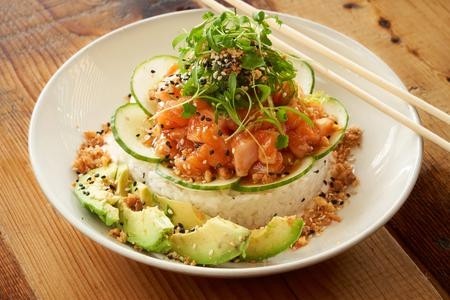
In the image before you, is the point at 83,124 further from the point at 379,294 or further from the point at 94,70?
the point at 379,294

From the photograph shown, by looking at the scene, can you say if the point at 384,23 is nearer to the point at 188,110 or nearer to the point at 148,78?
the point at 148,78

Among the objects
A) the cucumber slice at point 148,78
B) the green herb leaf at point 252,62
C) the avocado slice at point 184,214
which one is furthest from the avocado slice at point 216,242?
the cucumber slice at point 148,78

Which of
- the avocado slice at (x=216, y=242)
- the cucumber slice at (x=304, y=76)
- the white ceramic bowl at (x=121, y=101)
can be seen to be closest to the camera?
the avocado slice at (x=216, y=242)

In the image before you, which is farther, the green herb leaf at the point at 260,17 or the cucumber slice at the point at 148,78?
the cucumber slice at the point at 148,78

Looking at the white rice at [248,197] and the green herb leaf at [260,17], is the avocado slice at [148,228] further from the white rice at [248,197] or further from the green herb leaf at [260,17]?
the green herb leaf at [260,17]

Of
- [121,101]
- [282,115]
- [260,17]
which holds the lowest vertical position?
[121,101]

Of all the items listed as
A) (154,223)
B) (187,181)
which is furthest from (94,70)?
(154,223)

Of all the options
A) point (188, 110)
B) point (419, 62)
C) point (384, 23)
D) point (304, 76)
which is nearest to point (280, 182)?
point (188, 110)
